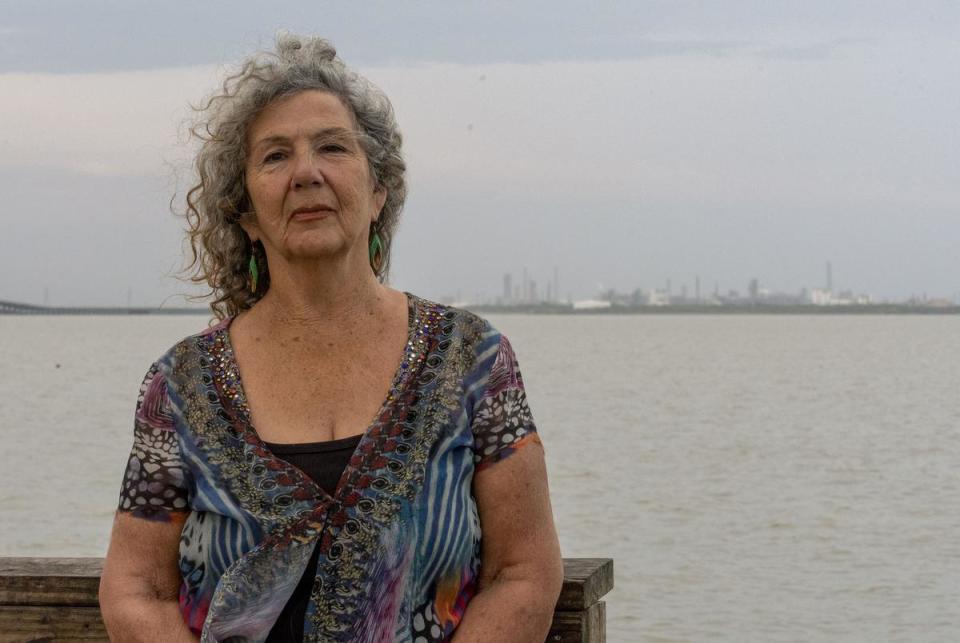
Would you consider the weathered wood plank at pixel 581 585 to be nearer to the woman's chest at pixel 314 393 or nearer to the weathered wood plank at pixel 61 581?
the weathered wood plank at pixel 61 581

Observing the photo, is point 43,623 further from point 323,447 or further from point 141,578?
point 323,447

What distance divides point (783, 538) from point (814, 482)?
5.05 metres

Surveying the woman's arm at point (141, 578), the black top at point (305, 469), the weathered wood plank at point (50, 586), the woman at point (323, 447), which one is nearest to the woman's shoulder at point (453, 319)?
the woman at point (323, 447)

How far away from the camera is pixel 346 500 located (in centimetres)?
248

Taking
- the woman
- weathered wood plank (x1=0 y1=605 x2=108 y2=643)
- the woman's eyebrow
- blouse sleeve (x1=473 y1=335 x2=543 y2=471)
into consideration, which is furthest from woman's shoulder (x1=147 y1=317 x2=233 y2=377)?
weathered wood plank (x1=0 y1=605 x2=108 y2=643)

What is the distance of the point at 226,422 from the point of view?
101 inches

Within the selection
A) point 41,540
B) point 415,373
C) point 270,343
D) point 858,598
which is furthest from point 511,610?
point 41,540

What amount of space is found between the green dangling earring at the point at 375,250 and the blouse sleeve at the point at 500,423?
40 centimetres

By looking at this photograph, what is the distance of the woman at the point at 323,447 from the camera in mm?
2480

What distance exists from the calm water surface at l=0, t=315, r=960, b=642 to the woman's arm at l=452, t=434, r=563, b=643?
7.77m

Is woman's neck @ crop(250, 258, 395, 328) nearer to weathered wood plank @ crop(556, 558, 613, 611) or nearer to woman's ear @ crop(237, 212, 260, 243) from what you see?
woman's ear @ crop(237, 212, 260, 243)

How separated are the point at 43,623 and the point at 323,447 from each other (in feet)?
2.77

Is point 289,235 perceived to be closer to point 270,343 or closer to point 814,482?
point 270,343

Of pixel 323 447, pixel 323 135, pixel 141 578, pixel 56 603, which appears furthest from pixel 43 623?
pixel 323 135
